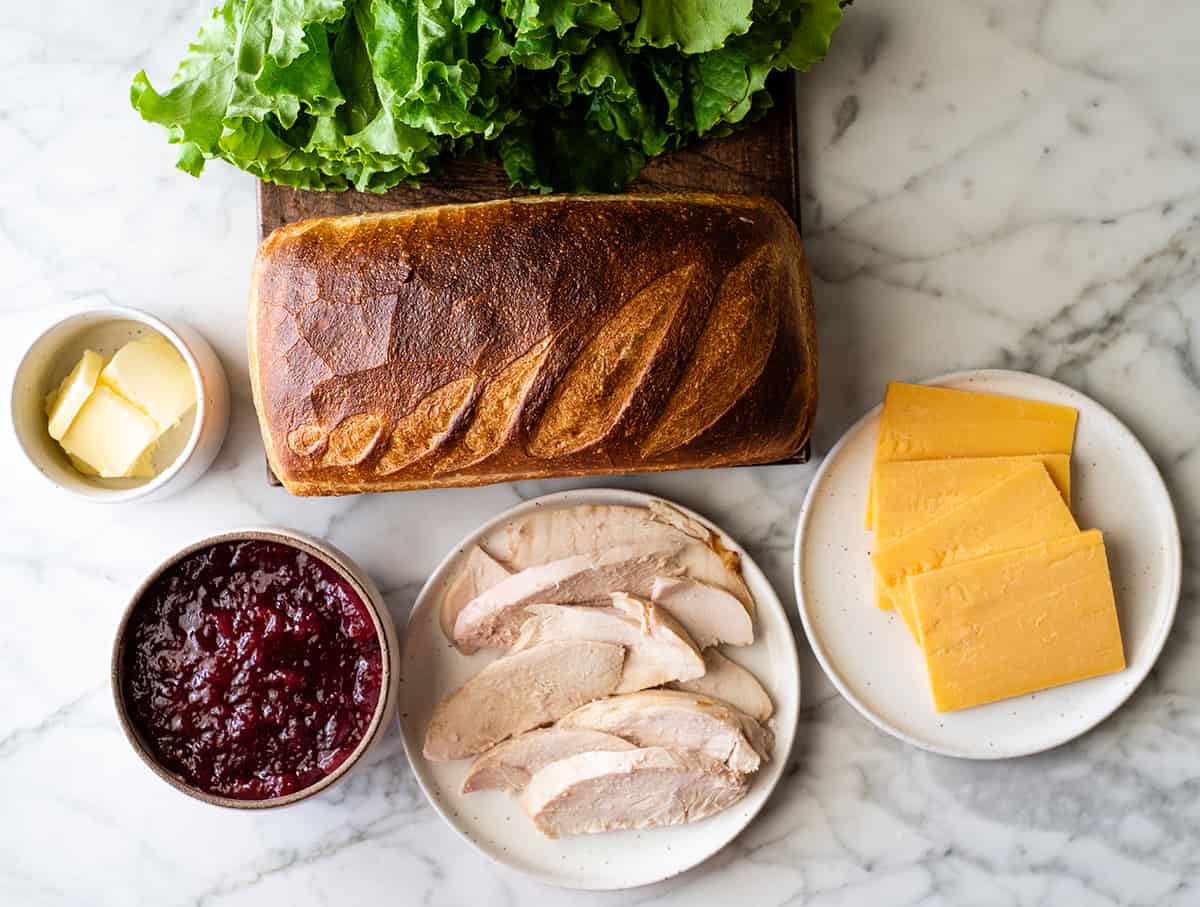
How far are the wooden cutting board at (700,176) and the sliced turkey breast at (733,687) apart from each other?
2.93 ft

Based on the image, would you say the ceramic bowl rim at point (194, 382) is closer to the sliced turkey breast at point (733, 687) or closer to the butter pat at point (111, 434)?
the butter pat at point (111, 434)

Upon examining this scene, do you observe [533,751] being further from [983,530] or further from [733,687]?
[983,530]

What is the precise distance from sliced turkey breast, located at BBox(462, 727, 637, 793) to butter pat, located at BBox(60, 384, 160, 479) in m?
0.90

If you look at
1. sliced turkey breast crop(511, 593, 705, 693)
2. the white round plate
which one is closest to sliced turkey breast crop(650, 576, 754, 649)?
sliced turkey breast crop(511, 593, 705, 693)

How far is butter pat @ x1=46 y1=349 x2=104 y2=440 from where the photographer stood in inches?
82.4

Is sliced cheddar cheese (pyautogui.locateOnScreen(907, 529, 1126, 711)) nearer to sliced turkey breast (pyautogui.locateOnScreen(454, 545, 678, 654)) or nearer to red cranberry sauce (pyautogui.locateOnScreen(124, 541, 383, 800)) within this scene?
sliced turkey breast (pyautogui.locateOnScreen(454, 545, 678, 654))

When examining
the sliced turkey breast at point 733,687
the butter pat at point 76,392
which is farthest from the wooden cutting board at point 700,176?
the sliced turkey breast at point 733,687

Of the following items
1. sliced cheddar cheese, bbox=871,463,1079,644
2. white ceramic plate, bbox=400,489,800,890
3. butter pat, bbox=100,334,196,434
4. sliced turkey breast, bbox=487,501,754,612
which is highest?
butter pat, bbox=100,334,196,434

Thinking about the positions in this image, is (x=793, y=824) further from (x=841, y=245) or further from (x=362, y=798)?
(x=841, y=245)

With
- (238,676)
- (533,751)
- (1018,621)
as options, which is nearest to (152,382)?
(238,676)

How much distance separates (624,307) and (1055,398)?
920 mm

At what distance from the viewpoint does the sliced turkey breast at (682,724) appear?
2.12m

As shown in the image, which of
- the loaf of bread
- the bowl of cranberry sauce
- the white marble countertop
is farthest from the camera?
the white marble countertop

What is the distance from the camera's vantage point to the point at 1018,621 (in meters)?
2.11
